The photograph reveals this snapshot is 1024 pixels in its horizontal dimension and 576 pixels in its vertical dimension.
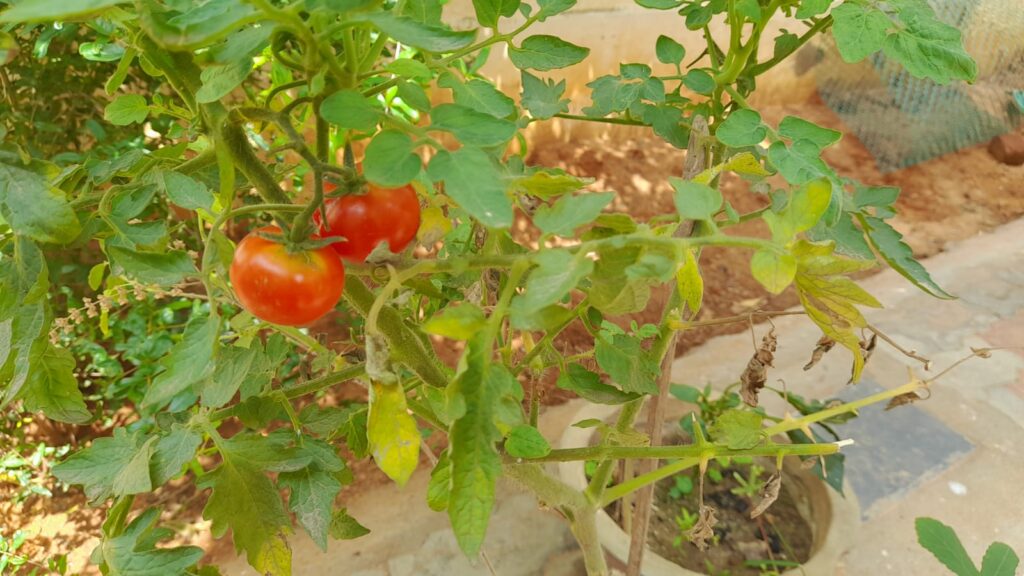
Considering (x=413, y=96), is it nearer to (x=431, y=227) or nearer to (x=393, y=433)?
(x=431, y=227)

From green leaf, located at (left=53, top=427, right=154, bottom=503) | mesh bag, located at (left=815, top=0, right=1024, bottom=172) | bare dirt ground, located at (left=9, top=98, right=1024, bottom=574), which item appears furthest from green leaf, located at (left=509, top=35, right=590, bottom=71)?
mesh bag, located at (left=815, top=0, right=1024, bottom=172)

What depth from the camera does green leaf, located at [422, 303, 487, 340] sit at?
41 centimetres

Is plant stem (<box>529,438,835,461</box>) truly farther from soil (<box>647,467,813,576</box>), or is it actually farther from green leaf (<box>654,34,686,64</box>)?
soil (<box>647,467,813,576</box>)

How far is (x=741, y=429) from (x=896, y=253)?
0.21 metres

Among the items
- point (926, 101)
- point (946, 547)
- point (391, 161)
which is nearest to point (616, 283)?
point (391, 161)

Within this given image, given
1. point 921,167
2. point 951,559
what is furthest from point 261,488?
point 921,167

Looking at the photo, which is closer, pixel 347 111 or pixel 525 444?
pixel 347 111

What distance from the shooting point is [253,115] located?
1.40 ft

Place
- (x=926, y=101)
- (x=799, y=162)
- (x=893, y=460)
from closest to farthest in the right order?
(x=799, y=162), (x=893, y=460), (x=926, y=101)

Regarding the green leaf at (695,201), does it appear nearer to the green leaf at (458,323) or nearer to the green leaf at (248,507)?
the green leaf at (458,323)

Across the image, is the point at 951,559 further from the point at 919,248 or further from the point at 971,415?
the point at 919,248

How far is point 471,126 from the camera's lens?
41 centimetres

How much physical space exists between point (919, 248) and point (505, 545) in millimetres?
1782

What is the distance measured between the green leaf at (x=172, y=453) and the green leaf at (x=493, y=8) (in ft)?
1.33
